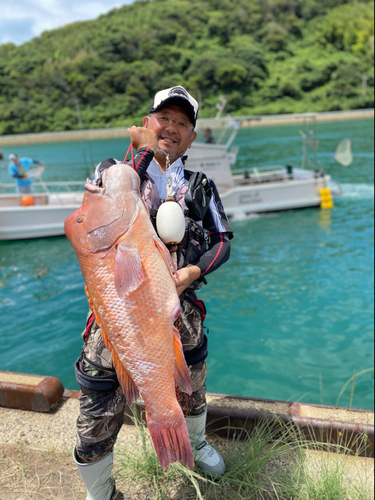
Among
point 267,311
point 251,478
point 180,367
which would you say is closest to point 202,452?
point 251,478

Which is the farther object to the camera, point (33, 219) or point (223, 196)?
point (223, 196)

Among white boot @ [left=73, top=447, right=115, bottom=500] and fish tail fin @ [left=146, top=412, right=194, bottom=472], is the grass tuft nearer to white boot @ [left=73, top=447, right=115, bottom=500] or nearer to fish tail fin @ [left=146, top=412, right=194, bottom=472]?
white boot @ [left=73, top=447, right=115, bottom=500]

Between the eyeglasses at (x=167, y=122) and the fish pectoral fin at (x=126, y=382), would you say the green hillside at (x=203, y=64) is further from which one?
the fish pectoral fin at (x=126, y=382)

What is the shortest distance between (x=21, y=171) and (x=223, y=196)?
26.1 ft

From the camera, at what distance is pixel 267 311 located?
8.45 meters

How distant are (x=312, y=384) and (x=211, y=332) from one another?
233 cm

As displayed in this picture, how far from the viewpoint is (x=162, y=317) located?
1725mm

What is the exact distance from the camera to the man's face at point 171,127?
221cm

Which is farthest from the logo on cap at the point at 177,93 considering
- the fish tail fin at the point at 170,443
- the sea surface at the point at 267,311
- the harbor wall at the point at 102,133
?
the harbor wall at the point at 102,133

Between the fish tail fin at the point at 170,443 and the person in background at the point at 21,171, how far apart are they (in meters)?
13.8

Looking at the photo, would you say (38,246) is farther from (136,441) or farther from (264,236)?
(136,441)

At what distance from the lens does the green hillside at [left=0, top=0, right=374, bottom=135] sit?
87.0 meters

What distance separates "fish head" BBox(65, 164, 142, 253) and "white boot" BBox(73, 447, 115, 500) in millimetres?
1289

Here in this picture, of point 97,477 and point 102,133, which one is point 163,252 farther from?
point 102,133
